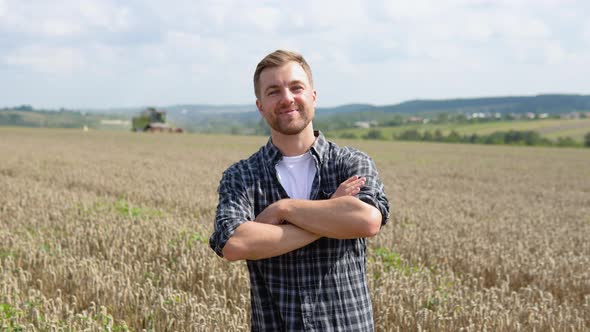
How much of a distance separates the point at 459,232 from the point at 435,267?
9.75ft

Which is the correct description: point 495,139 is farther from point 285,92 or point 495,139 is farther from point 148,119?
point 285,92

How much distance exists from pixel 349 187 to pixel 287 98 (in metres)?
0.55

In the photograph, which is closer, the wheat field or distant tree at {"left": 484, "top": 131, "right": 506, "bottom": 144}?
the wheat field

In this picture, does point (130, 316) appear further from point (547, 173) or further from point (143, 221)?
point (547, 173)

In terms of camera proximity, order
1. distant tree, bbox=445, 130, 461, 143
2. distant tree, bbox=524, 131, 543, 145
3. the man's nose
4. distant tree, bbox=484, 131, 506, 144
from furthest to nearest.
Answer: distant tree, bbox=445, 130, 461, 143
distant tree, bbox=484, 131, 506, 144
distant tree, bbox=524, 131, 543, 145
the man's nose

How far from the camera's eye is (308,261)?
9.11 feet

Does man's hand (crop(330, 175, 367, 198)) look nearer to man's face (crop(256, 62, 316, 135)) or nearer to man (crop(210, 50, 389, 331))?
man (crop(210, 50, 389, 331))

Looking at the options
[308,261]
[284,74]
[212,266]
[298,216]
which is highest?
[284,74]

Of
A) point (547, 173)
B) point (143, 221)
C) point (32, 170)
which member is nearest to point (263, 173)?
point (143, 221)

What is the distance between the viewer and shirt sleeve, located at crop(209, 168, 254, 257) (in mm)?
2786

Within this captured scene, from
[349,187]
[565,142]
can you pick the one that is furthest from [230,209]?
[565,142]

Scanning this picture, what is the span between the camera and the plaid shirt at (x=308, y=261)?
2.70 metres

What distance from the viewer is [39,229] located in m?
8.66

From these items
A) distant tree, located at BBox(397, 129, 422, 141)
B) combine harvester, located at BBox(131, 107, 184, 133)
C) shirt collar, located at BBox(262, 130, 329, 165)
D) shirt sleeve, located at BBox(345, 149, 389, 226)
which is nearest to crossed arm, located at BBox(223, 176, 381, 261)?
shirt sleeve, located at BBox(345, 149, 389, 226)
